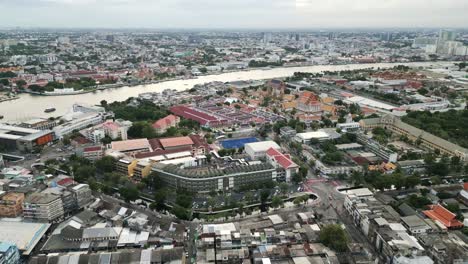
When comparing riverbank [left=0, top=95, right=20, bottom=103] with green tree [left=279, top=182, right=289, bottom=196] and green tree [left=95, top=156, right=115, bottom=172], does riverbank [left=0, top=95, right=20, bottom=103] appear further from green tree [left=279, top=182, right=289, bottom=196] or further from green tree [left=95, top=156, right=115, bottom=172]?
green tree [left=279, top=182, right=289, bottom=196]

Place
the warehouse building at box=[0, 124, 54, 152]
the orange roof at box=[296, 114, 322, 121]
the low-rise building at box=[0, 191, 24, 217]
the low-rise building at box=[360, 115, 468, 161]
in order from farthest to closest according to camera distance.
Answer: the orange roof at box=[296, 114, 322, 121] → the warehouse building at box=[0, 124, 54, 152] → the low-rise building at box=[360, 115, 468, 161] → the low-rise building at box=[0, 191, 24, 217]

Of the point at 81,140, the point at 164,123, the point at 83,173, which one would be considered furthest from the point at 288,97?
the point at 83,173

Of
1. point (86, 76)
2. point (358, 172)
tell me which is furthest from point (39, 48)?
point (358, 172)

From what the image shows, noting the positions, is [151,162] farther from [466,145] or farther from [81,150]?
[466,145]

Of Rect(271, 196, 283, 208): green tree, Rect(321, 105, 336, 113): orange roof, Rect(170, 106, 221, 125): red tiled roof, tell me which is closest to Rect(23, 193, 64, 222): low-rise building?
Rect(271, 196, 283, 208): green tree

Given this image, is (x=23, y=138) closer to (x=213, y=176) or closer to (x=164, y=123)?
(x=164, y=123)

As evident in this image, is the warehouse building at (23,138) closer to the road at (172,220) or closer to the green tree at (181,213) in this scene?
the road at (172,220)
